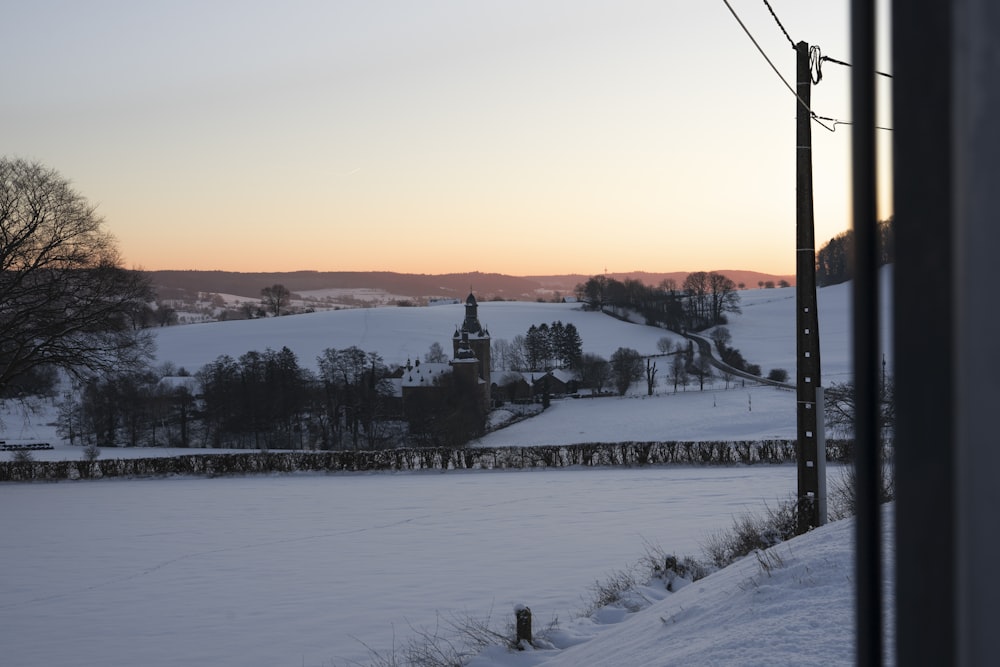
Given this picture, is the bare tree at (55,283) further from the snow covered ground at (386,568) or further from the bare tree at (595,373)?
the bare tree at (595,373)

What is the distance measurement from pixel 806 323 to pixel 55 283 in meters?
26.2

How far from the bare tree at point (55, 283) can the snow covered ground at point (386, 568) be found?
16.4 ft

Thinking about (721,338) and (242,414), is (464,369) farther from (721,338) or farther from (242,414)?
(721,338)

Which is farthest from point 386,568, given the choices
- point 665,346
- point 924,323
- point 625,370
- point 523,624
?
point 665,346

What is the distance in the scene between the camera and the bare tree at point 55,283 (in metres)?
28.5

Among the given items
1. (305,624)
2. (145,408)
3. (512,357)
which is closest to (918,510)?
(305,624)

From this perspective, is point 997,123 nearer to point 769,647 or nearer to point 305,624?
point 769,647

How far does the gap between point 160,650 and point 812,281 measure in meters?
9.45

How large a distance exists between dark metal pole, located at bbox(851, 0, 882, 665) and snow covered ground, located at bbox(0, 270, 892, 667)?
393 centimetres

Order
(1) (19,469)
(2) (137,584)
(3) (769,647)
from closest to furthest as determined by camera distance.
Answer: (3) (769,647), (2) (137,584), (1) (19,469)

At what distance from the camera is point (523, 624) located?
26.9ft

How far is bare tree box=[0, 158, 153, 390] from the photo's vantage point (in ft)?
93.4

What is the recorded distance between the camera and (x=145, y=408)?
68.8 meters

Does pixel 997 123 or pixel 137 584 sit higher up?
pixel 997 123
